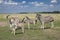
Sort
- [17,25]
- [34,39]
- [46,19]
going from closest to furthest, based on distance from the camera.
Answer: [34,39]
[17,25]
[46,19]

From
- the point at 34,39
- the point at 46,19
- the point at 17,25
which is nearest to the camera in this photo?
Answer: the point at 34,39

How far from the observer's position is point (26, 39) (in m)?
14.9

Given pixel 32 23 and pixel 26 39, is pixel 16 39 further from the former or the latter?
pixel 32 23

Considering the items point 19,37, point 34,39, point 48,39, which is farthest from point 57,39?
point 19,37

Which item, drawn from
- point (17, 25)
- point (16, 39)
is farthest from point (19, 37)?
point (17, 25)

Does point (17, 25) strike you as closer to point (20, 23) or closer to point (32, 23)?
point (20, 23)

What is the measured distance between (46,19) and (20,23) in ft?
18.0

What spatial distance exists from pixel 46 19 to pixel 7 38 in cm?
783

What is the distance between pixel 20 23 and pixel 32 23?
5.89 metres

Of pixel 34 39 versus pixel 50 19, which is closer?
pixel 34 39

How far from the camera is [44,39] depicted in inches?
594

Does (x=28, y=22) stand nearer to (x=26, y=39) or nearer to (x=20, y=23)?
(x=20, y=23)

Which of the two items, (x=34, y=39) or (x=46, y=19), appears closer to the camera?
(x=34, y=39)

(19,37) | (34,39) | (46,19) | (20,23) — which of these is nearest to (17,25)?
(20,23)
